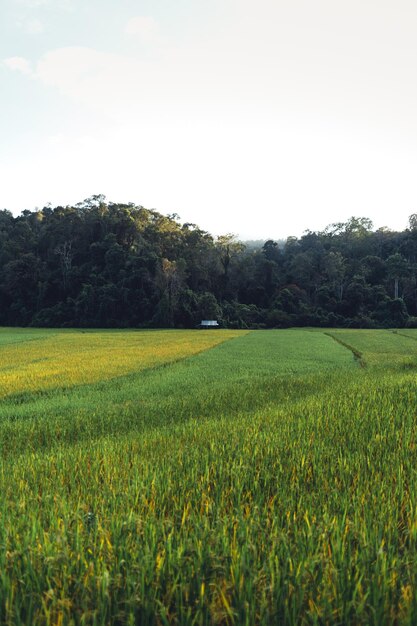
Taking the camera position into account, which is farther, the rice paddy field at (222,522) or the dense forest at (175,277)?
the dense forest at (175,277)

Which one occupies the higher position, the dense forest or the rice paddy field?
the dense forest

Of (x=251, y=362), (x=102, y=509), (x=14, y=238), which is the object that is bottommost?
(x=251, y=362)

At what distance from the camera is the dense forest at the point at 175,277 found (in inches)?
2212

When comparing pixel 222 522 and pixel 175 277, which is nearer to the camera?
pixel 222 522

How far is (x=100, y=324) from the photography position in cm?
5559

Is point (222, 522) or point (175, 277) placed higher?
point (175, 277)

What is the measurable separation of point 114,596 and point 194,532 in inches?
22.3

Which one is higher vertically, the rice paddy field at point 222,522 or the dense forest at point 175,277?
the dense forest at point 175,277

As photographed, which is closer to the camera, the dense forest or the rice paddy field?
the rice paddy field

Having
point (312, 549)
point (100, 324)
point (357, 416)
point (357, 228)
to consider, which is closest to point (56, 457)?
point (312, 549)

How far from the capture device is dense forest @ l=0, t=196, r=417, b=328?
184 ft

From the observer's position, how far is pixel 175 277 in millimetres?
56031

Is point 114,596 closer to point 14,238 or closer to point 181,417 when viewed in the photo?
point 181,417

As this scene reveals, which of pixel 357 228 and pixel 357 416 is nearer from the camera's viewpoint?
pixel 357 416
